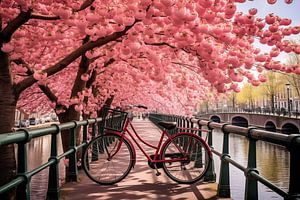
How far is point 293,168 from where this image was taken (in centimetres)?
309

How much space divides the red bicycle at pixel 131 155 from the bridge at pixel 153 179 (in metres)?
0.19

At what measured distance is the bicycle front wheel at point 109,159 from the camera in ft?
20.8

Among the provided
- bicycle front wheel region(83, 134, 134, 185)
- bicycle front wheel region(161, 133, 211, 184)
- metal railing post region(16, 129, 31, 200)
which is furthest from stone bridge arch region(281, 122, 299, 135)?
metal railing post region(16, 129, 31, 200)

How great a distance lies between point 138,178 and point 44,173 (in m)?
14.7

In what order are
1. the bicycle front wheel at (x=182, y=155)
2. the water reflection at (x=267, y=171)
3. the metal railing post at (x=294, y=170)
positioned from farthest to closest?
1. the water reflection at (x=267, y=171)
2. the bicycle front wheel at (x=182, y=155)
3. the metal railing post at (x=294, y=170)

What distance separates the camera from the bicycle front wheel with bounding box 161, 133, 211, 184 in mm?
6293

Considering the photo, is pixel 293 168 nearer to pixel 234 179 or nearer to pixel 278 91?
pixel 234 179

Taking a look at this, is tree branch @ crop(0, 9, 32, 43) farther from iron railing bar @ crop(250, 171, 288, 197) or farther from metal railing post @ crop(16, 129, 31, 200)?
iron railing bar @ crop(250, 171, 288, 197)

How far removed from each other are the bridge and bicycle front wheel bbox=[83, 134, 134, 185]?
0.19 meters

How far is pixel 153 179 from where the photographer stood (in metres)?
7.04

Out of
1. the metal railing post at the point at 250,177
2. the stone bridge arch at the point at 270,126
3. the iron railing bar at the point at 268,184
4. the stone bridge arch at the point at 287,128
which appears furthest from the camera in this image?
the stone bridge arch at the point at 270,126

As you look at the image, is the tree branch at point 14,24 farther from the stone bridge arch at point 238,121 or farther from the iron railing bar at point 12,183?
the stone bridge arch at point 238,121

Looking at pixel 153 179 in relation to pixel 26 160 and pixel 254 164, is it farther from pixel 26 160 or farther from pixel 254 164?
pixel 26 160

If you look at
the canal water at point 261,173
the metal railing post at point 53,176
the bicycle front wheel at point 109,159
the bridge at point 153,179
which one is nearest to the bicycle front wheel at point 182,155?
the bridge at point 153,179
